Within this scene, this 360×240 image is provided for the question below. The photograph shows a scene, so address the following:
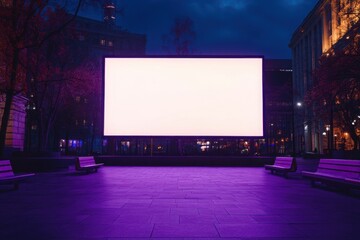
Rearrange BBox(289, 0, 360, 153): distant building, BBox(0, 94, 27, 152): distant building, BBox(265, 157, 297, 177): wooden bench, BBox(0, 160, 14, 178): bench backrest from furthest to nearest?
1. BBox(289, 0, 360, 153): distant building
2. BBox(0, 94, 27, 152): distant building
3. BBox(265, 157, 297, 177): wooden bench
4. BBox(0, 160, 14, 178): bench backrest

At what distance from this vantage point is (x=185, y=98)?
24781 mm

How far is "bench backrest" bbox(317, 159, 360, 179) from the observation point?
1053 centimetres

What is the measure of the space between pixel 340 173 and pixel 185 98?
47.0 ft

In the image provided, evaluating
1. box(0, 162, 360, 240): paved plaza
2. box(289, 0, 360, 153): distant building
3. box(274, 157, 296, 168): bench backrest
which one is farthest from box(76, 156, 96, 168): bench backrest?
box(289, 0, 360, 153): distant building

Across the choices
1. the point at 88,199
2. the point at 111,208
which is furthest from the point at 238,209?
the point at 88,199

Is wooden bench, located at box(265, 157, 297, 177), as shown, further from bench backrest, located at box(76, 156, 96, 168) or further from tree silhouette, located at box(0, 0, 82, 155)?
tree silhouette, located at box(0, 0, 82, 155)

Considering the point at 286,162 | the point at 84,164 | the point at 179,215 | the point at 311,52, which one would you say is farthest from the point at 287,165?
the point at 311,52

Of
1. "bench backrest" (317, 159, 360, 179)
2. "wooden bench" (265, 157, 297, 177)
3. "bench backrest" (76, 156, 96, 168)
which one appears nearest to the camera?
"bench backrest" (317, 159, 360, 179)

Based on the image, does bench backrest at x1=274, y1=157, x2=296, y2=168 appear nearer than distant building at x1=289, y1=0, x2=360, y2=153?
Yes

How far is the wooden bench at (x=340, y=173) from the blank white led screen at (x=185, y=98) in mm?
11368

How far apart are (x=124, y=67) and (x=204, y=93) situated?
5811 millimetres

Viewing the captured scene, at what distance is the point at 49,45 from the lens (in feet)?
→ 82.5

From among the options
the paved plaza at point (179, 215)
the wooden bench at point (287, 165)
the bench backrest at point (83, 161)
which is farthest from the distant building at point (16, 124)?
the wooden bench at point (287, 165)

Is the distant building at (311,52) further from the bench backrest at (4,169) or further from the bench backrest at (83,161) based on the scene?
the bench backrest at (4,169)
